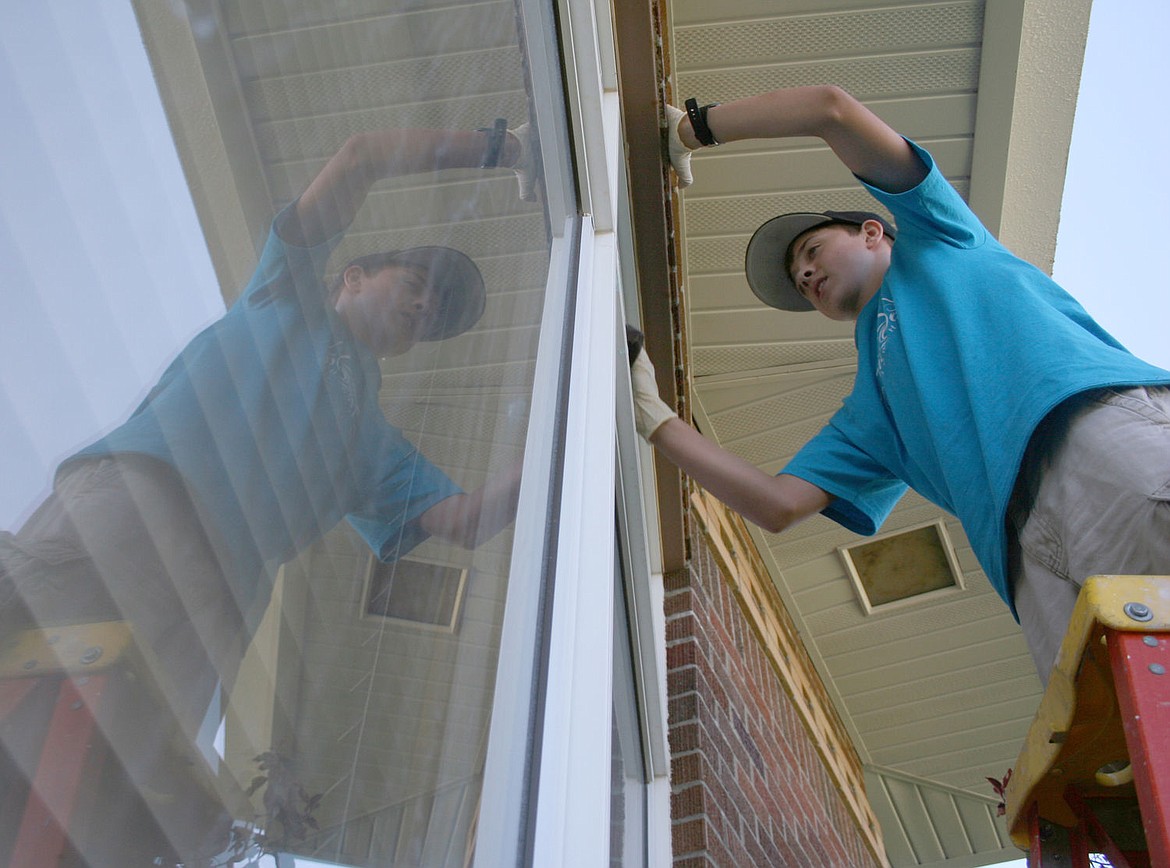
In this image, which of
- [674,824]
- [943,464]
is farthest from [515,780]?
[674,824]

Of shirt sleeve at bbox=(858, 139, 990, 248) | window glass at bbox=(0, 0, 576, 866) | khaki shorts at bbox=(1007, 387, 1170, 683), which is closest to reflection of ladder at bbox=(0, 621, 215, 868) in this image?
window glass at bbox=(0, 0, 576, 866)

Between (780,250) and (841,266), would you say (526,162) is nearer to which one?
(841,266)

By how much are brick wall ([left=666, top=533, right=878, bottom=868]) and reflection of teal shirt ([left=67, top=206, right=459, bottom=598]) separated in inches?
70.6

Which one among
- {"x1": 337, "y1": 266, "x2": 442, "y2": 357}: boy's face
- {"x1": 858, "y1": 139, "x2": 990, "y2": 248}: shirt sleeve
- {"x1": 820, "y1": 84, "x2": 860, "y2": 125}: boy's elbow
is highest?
{"x1": 337, "y1": 266, "x2": 442, "y2": 357}: boy's face

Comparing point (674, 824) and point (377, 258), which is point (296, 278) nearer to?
point (377, 258)

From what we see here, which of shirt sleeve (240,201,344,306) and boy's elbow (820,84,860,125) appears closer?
shirt sleeve (240,201,344,306)

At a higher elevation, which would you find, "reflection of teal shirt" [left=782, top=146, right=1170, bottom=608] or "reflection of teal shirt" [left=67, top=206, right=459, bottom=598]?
"reflection of teal shirt" [left=67, top=206, right=459, bottom=598]

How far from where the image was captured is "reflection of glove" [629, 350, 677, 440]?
6.32 feet

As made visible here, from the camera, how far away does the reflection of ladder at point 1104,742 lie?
83 cm

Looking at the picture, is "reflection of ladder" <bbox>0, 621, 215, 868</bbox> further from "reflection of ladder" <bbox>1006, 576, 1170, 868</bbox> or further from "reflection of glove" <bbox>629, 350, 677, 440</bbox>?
"reflection of glove" <bbox>629, 350, 677, 440</bbox>

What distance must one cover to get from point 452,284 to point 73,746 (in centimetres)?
43

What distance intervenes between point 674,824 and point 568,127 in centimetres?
146

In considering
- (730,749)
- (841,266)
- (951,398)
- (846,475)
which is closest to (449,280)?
(951,398)

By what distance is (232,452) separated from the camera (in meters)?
0.34
